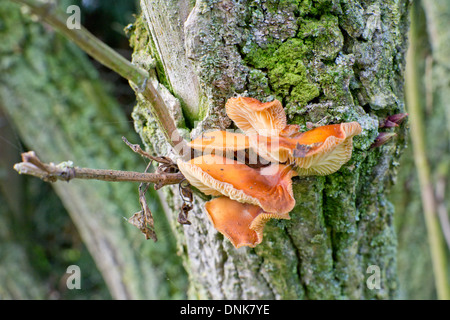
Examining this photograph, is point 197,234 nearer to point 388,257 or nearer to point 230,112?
point 230,112

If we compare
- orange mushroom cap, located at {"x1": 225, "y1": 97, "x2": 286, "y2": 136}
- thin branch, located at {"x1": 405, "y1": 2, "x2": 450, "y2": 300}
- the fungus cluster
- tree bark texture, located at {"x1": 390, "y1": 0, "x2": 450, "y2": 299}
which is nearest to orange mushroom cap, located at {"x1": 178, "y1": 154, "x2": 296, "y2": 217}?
the fungus cluster

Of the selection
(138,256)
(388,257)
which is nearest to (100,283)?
(138,256)

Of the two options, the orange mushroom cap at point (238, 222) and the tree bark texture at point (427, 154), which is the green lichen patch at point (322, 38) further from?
the tree bark texture at point (427, 154)

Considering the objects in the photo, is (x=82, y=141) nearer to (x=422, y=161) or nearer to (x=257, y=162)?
(x=257, y=162)

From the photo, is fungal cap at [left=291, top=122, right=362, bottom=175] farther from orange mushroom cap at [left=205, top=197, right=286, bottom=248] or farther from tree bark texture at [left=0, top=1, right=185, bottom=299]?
tree bark texture at [left=0, top=1, right=185, bottom=299]

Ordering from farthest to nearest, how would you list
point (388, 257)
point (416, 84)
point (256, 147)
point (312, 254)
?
1. point (416, 84)
2. point (388, 257)
3. point (312, 254)
4. point (256, 147)

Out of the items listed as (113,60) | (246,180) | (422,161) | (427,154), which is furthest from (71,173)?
(427,154)
